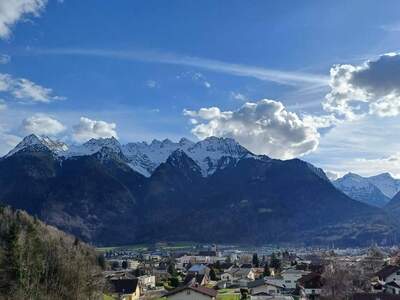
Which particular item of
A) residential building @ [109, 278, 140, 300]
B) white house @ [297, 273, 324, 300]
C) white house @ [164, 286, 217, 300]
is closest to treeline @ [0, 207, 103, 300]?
white house @ [164, 286, 217, 300]

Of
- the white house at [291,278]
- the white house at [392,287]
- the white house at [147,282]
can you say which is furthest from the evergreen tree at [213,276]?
the white house at [392,287]

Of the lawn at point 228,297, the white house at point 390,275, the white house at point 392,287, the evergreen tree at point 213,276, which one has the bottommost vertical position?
the lawn at point 228,297

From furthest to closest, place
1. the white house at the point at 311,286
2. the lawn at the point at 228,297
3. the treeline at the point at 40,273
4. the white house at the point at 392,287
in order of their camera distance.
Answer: the lawn at the point at 228,297, the white house at the point at 311,286, the white house at the point at 392,287, the treeline at the point at 40,273

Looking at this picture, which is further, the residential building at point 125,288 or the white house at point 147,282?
the white house at point 147,282

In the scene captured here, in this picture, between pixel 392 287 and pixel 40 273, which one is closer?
pixel 40 273

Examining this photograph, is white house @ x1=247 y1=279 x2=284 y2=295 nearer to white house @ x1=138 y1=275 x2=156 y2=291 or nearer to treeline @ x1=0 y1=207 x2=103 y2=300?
treeline @ x1=0 y1=207 x2=103 y2=300


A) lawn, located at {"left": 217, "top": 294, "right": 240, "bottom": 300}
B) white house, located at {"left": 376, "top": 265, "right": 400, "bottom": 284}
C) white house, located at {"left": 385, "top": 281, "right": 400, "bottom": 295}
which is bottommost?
lawn, located at {"left": 217, "top": 294, "right": 240, "bottom": 300}

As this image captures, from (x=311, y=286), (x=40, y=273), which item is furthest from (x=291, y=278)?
(x=40, y=273)

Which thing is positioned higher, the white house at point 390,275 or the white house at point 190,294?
the white house at point 390,275

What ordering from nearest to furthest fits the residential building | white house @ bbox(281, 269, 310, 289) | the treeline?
1. the treeline
2. the residential building
3. white house @ bbox(281, 269, 310, 289)

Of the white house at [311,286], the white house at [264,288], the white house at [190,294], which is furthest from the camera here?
the white house at [264,288]

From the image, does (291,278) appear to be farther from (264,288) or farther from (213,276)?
(213,276)

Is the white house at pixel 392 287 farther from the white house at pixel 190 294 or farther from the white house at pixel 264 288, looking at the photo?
the white house at pixel 190 294

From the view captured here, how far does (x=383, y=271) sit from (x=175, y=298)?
A: 105 feet
